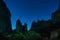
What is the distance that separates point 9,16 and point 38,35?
15069 mm

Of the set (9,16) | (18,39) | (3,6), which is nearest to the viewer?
(18,39)

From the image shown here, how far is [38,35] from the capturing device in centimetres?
2070

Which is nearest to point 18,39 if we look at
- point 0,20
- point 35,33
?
point 35,33

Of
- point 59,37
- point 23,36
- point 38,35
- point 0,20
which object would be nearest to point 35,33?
point 38,35

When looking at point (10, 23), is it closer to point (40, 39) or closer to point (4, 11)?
point (4, 11)

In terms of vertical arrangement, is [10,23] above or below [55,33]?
above

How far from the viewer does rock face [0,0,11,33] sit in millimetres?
30558

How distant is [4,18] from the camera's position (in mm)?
32188

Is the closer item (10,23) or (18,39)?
(18,39)

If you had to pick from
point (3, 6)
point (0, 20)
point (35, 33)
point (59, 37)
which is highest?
point (3, 6)

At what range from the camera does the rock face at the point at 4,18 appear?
3056 cm

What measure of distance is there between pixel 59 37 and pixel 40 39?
274 cm

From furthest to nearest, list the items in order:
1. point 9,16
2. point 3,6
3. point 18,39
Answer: point 9,16
point 3,6
point 18,39

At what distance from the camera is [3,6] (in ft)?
101
